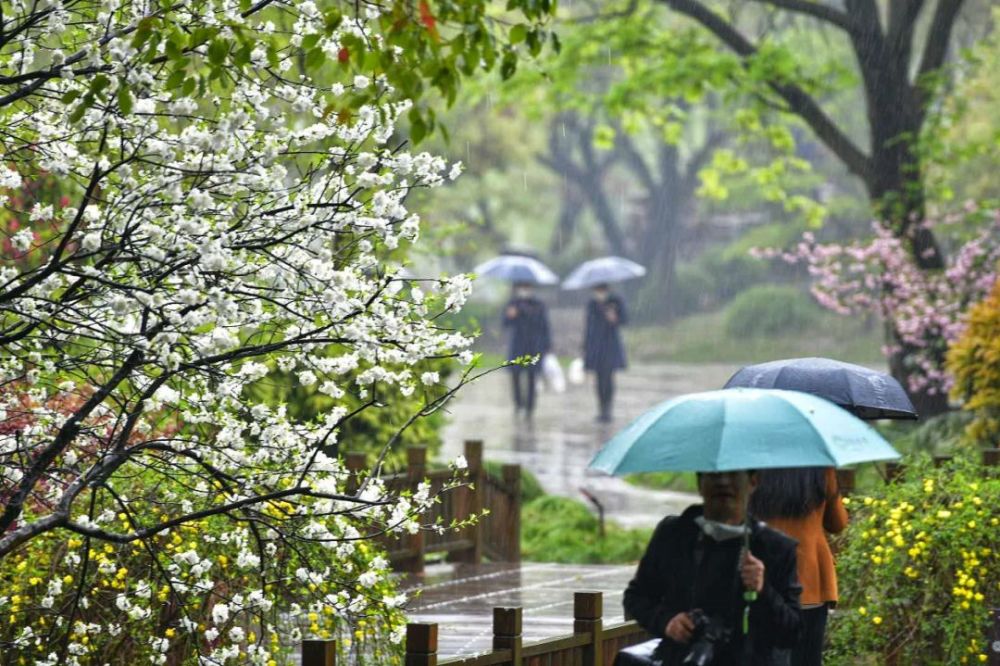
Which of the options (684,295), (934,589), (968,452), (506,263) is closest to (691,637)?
(934,589)

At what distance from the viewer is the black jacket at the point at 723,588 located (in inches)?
228

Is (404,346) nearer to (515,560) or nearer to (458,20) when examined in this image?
(458,20)

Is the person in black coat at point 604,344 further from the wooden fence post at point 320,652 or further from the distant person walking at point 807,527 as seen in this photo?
the wooden fence post at point 320,652

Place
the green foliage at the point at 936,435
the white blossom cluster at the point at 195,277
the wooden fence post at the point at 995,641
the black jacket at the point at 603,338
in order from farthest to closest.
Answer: the black jacket at the point at 603,338 → the green foliage at the point at 936,435 → the wooden fence post at the point at 995,641 → the white blossom cluster at the point at 195,277

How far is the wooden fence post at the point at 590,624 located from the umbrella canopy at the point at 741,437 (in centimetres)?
196

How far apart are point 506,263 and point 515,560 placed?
17.1 metres

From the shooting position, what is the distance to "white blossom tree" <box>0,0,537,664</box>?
539 centimetres

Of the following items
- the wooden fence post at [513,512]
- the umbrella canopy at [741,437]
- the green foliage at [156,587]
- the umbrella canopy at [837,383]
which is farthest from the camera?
the wooden fence post at [513,512]

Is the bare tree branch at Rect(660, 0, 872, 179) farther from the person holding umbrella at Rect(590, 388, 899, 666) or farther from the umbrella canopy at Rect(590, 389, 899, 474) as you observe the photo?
the person holding umbrella at Rect(590, 388, 899, 666)

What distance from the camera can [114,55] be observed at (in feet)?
18.1

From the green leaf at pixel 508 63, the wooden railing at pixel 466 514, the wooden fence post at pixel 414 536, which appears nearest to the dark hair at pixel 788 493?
the green leaf at pixel 508 63

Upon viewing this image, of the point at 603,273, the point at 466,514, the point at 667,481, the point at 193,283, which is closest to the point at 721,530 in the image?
the point at 193,283

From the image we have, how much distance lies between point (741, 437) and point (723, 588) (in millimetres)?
542

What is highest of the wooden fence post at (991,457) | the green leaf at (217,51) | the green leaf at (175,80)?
the green leaf at (217,51)
